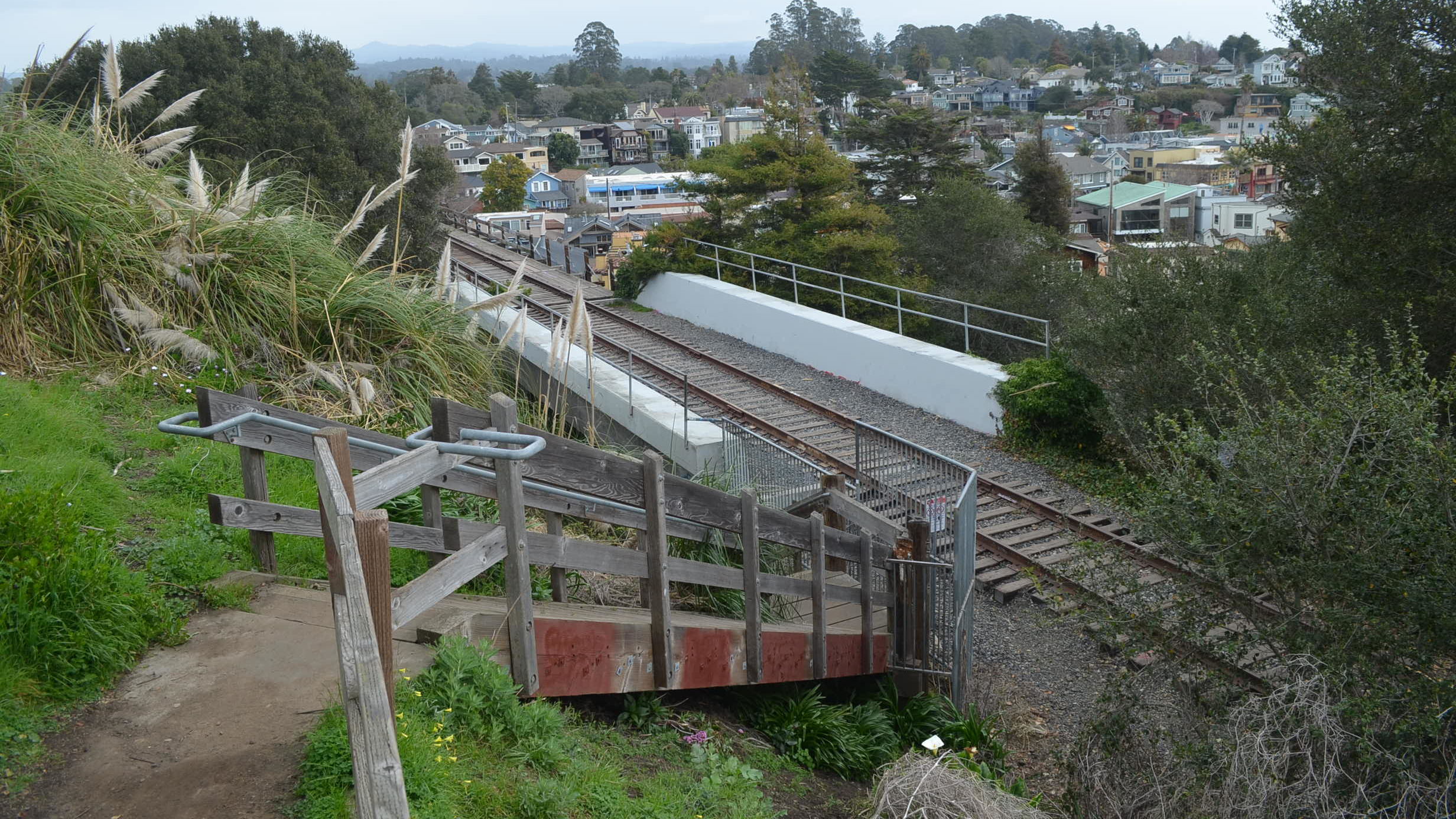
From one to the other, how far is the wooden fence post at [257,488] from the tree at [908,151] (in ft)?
133

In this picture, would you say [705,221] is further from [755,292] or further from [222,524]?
[222,524]

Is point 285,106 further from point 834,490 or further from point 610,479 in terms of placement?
point 610,479

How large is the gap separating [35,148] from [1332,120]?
12550mm

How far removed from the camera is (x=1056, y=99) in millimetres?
184875

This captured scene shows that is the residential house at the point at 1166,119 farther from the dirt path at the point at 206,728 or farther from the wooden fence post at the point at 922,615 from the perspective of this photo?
the dirt path at the point at 206,728

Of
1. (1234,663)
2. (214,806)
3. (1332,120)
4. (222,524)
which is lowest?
(1234,663)

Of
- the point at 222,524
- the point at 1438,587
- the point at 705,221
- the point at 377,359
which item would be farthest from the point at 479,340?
the point at 705,221

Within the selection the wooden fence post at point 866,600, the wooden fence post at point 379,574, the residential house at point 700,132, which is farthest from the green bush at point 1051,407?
the residential house at point 700,132

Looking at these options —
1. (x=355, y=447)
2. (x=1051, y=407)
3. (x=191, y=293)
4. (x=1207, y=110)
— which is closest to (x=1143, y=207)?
(x=1051, y=407)

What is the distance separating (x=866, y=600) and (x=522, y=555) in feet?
11.0

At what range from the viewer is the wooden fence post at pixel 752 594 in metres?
5.48

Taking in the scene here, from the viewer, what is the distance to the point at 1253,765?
4.55m

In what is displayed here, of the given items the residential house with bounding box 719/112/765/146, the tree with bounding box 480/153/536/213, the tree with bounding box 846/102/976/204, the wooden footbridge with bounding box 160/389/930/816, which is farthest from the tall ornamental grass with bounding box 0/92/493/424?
the residential house with bounding box 719/112/765/146

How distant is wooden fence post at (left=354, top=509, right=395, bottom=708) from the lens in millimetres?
2471
